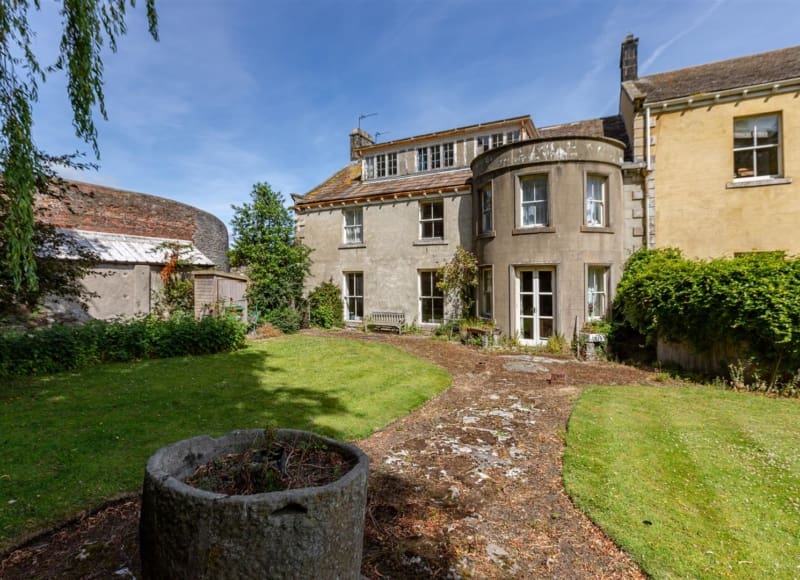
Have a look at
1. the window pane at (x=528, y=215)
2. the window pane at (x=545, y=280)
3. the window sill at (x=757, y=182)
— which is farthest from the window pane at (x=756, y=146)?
the window pane at (x=545, y=280)

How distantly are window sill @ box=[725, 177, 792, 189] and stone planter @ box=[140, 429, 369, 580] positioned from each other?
571 inches

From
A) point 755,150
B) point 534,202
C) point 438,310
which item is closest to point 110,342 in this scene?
point 438,310

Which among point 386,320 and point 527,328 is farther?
point 386,320

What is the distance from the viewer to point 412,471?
4770 mm

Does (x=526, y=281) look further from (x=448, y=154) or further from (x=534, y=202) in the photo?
(x=448, y=154)

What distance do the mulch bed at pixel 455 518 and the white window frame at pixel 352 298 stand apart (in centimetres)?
1173

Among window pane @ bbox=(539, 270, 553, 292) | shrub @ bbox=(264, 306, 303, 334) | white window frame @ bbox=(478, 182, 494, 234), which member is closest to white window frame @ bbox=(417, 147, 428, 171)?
white window frame @ bbox=(478, 182, 494, 234)

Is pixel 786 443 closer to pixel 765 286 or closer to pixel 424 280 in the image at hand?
pixel 765 286

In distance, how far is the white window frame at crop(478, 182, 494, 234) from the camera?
557 inches

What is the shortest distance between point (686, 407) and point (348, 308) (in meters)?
13.8

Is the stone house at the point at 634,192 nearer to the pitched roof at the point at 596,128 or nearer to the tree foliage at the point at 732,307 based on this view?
the pitched roof at the point at 596,128

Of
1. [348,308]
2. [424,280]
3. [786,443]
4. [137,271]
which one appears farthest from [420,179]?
[786,443]

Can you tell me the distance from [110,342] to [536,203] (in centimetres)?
1265

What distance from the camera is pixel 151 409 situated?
644cm
